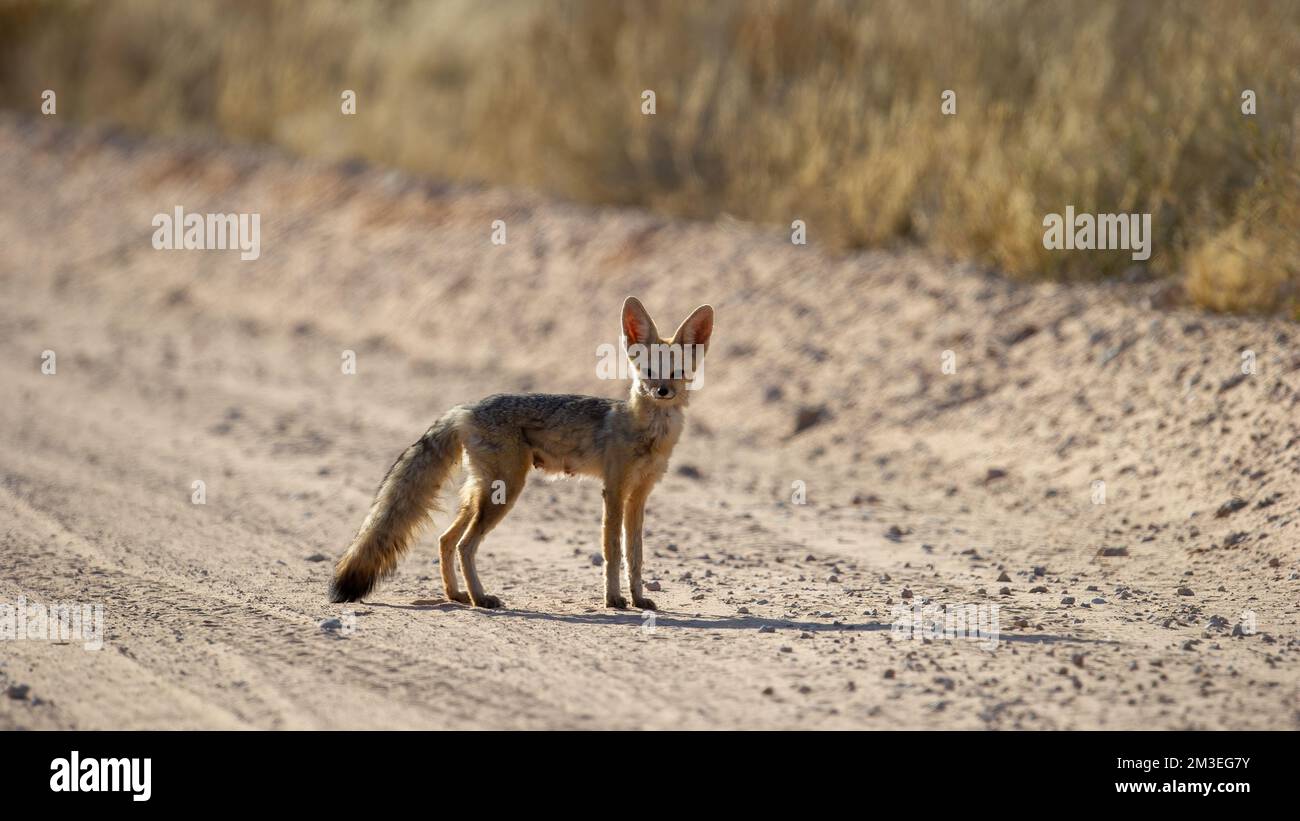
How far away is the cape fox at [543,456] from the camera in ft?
20.5

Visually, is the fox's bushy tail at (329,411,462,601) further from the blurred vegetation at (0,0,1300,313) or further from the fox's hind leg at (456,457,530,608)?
the blurred vegetation at (0,0,1300,313)

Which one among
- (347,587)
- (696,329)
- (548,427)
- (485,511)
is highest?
(696,329)

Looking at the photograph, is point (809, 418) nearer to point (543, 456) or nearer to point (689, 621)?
point (543, 456)

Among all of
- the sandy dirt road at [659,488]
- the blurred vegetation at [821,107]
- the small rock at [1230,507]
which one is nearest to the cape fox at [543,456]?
the sandy dirt road at [659,488]

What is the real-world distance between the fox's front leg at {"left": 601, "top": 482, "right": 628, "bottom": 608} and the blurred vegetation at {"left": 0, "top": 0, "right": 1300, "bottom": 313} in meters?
4.83

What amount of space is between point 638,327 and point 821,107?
7.13 metres

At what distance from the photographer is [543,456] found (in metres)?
6.45

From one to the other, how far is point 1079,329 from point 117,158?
12692mm

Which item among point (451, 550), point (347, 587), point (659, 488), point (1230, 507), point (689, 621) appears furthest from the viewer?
point (659, 488)

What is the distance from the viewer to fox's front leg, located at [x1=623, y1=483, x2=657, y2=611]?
630 centimetres

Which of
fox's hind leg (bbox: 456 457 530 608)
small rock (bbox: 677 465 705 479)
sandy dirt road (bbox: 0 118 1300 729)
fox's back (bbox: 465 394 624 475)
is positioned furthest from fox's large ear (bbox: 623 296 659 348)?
small rock (bbox: 677 465 705 479)

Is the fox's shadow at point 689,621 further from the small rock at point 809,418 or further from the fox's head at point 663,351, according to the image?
the small rock at point 809,418

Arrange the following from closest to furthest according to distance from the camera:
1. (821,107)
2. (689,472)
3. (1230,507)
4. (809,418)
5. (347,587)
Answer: (347,587) < (1230,507) < (689,472) < (809,418) < (821,107)

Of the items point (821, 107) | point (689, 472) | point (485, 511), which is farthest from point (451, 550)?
point (821, 107)
